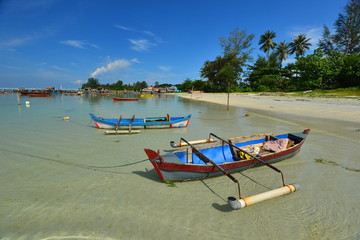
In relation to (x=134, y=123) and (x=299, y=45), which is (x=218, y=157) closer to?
(x=134, y=123)

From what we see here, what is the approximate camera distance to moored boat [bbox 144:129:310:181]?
5.55 metres

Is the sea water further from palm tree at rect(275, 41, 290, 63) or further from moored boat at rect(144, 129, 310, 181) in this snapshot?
palm tree at rect(275, 41, 290, 63)

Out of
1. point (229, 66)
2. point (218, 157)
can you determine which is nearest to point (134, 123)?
point (218, 157)

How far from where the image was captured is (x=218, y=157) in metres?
7.51

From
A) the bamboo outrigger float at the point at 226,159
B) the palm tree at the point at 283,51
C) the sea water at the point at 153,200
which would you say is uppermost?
the palm tree at the point at 283,51

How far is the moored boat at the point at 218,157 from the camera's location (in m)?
5.55

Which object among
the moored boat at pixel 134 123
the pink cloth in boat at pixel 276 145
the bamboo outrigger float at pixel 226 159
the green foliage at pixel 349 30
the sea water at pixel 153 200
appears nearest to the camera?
the sea water at pixel 153 200

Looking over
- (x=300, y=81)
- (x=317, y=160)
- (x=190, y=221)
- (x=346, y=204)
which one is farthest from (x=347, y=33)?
(x=190, y=221)

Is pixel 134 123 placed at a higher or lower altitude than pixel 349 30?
lower

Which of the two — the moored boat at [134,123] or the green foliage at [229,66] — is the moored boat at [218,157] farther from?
the green foliage at [229,66]

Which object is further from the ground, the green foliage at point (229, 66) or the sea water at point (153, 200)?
the green foliage at point (229, 66)

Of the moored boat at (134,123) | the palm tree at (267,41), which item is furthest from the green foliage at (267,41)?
the moored boat at (134,123)

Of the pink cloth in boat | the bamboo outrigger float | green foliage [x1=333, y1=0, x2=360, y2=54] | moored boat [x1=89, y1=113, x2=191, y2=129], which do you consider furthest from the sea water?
green foliage [x1=333, y1=0, x2=360, y2=54]

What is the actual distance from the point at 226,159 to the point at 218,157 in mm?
387
